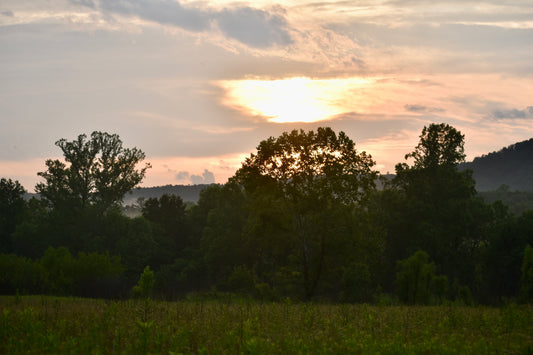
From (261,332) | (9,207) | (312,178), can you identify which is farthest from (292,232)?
(9,207)

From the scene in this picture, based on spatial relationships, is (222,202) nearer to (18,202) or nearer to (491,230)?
(18,202)

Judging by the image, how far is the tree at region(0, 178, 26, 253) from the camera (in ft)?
191

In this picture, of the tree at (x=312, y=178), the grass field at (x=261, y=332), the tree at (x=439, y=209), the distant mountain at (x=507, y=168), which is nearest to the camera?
the grass field at (x=261, y=332)

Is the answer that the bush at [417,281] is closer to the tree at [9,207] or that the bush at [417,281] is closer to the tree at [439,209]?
the tree at [439,209]

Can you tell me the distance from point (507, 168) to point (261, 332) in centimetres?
16513

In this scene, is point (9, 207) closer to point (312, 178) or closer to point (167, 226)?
point (167, 226)

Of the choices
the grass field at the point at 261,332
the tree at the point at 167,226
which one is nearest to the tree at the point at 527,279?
the grass field at the point at 261,332

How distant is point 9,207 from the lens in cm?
5988

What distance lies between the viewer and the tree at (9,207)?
58.2 meters

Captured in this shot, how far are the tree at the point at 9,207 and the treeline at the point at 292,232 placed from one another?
130mm

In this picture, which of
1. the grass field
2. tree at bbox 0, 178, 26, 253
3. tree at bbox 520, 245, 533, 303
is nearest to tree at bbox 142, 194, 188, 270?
tree at bbox 0, 178, 26, 253

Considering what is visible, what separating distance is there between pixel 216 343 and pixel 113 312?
601 cm

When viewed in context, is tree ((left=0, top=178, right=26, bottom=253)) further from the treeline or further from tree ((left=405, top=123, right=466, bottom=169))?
tree ((left=405, top=123, right=466, bottom=169))

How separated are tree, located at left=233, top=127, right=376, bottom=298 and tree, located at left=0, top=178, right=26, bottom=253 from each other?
3927 centimetres
